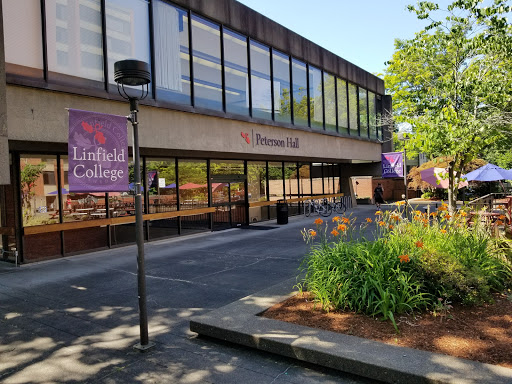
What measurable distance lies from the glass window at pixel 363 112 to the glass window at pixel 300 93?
6.75 metres

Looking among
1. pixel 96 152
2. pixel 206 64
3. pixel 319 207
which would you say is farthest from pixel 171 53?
pixel 319 207

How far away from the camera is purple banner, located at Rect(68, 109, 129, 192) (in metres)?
4.59

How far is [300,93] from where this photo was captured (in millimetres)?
18922

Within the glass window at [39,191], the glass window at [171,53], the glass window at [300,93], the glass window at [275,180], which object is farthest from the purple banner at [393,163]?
the glass window at [39,191]

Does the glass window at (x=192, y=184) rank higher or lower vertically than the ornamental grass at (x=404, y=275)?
higher

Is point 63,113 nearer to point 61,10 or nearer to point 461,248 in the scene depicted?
point 61,10

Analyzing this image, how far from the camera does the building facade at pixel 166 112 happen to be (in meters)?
9.29

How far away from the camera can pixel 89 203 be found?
1177 cm

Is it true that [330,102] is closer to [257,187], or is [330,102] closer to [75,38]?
[257,187]

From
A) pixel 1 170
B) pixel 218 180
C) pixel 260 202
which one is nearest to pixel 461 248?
pixel 1 170

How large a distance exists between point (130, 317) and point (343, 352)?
10.9 feet

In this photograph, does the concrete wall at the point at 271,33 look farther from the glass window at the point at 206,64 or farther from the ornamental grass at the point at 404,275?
the ornamental grass at the point at 404,275

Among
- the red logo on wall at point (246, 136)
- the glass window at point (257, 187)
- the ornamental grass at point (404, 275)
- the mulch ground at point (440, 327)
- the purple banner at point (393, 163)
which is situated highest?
the red logo on wall at point (246, 136)

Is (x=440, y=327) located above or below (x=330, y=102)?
below
